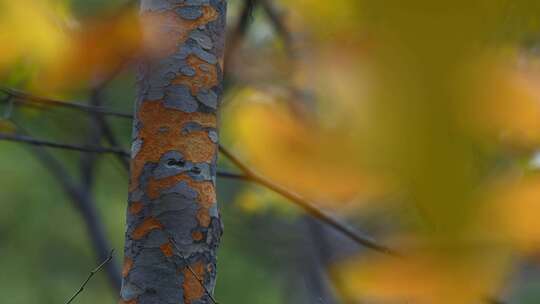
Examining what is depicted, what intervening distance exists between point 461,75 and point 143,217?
22.2 inches

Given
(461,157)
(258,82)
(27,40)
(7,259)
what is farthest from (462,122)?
(7,259)

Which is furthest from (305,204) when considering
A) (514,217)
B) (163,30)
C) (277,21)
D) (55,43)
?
(514,217)

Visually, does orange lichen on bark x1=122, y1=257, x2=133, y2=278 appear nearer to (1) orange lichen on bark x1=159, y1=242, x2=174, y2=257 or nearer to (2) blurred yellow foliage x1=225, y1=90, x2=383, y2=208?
(1) orange lichen on bark x1=159, y1=242, x2=174, y2=257

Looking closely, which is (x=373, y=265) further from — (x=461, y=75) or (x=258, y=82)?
(x=258, y=82)

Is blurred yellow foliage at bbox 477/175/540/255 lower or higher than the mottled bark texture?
higher

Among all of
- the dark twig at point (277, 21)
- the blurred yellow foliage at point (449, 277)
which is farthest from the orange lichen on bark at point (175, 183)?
the dark twig at point (277, 21)

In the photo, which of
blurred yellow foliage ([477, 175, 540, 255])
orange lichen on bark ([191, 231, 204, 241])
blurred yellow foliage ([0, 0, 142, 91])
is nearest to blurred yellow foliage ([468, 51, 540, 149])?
blurred yellow foliage ([477, 175, 540, 255])

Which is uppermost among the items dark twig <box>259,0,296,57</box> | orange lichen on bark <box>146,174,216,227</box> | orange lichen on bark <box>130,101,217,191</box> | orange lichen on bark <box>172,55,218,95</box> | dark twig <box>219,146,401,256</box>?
orange lichen on bark <box>172,55,218,95</box>

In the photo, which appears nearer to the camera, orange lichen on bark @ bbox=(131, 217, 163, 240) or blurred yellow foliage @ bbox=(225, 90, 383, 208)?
blurred yellow foliage @ bbox=(225, 90, 383, 208)

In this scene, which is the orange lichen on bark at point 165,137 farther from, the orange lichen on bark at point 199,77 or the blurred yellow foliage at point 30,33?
the blurred yellow foliage at point 30,33

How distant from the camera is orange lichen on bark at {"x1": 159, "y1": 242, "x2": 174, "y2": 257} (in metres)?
0.77

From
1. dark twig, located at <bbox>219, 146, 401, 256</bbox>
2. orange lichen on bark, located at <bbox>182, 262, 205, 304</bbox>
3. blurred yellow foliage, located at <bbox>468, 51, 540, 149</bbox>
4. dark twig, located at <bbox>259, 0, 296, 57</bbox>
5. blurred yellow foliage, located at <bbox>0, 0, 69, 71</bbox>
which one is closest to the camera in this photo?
blurred yellow foliage, located at <bbox>468, 51, 540, 149</bbox>

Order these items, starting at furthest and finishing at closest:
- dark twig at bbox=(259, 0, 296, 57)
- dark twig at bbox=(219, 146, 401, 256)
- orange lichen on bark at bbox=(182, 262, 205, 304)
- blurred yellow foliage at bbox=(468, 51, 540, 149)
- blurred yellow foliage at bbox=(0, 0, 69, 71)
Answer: dark twig at bbox=(259, 0, 296, 57) < dark twig at bbox=(219, 146, 401, 256) < blurred yellow foliage at bbox=(0, 0, 69, 71) < orange lichen on bark at bbox=(182, 262, 205, 304) < blurred yellow foliage at bbox=(468, 51, 540, 149)

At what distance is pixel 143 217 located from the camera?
2.56 feet
